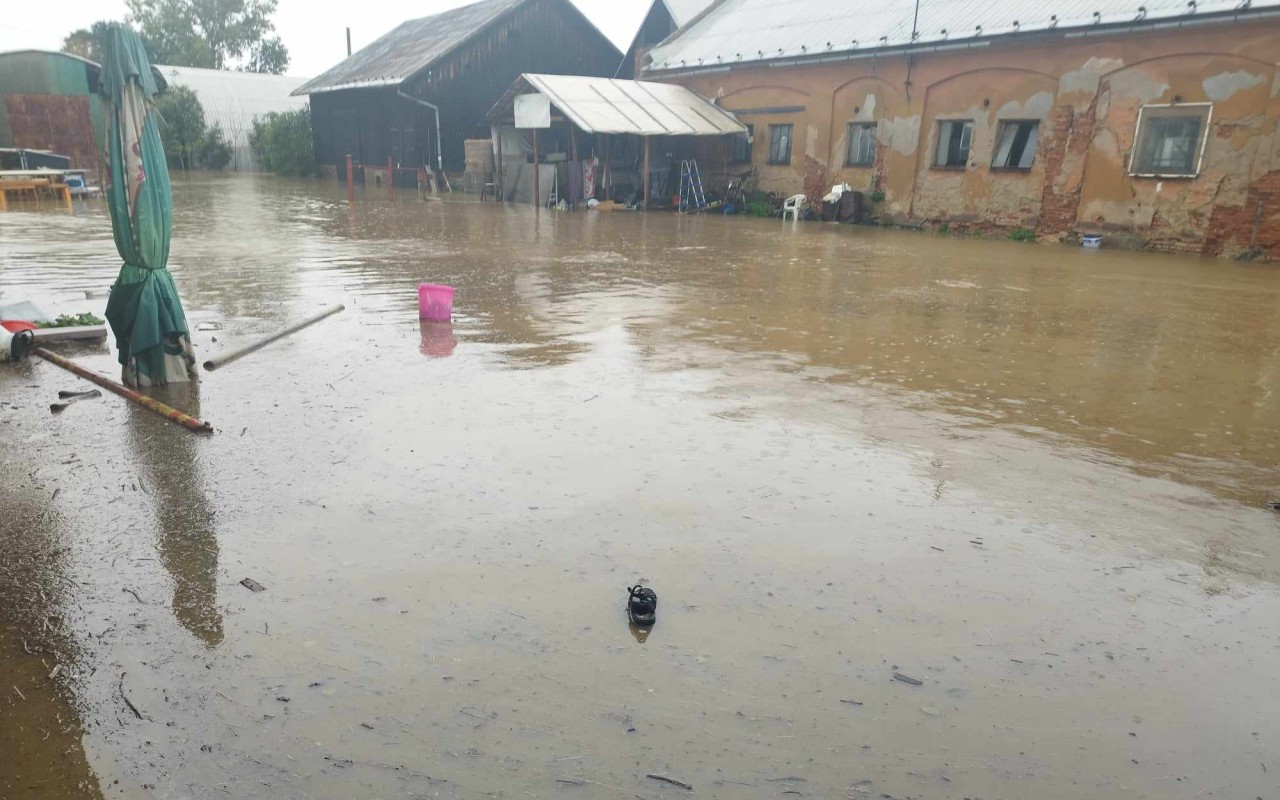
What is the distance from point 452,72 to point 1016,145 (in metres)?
18.3

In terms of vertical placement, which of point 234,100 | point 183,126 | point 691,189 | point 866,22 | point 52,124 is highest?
point 866,22

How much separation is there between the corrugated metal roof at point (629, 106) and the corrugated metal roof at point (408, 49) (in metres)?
6.61

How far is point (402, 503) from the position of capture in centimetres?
377

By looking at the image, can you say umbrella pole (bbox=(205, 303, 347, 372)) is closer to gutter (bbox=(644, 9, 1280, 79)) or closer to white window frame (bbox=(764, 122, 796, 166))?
gutter (bbox=(644, 9, 1280, 79))

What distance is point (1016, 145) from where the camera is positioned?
17.0 metres

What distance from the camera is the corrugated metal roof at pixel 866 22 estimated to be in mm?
14719

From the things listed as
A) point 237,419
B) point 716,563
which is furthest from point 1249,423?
point 237,419

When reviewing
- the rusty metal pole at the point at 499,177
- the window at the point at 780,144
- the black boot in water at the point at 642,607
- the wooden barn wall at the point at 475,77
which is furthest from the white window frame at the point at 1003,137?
the wooden barn wall at the point at 475,77

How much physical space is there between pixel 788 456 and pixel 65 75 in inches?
1231

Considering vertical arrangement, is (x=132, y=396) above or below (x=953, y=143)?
below

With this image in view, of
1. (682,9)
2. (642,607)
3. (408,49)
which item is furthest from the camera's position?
(408,49)

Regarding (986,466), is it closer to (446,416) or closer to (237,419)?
(446,416)

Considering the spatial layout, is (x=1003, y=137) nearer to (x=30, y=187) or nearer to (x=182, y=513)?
(x=182, y=513)

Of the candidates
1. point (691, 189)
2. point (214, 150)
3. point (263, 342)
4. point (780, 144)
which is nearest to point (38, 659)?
point (263, 342)
